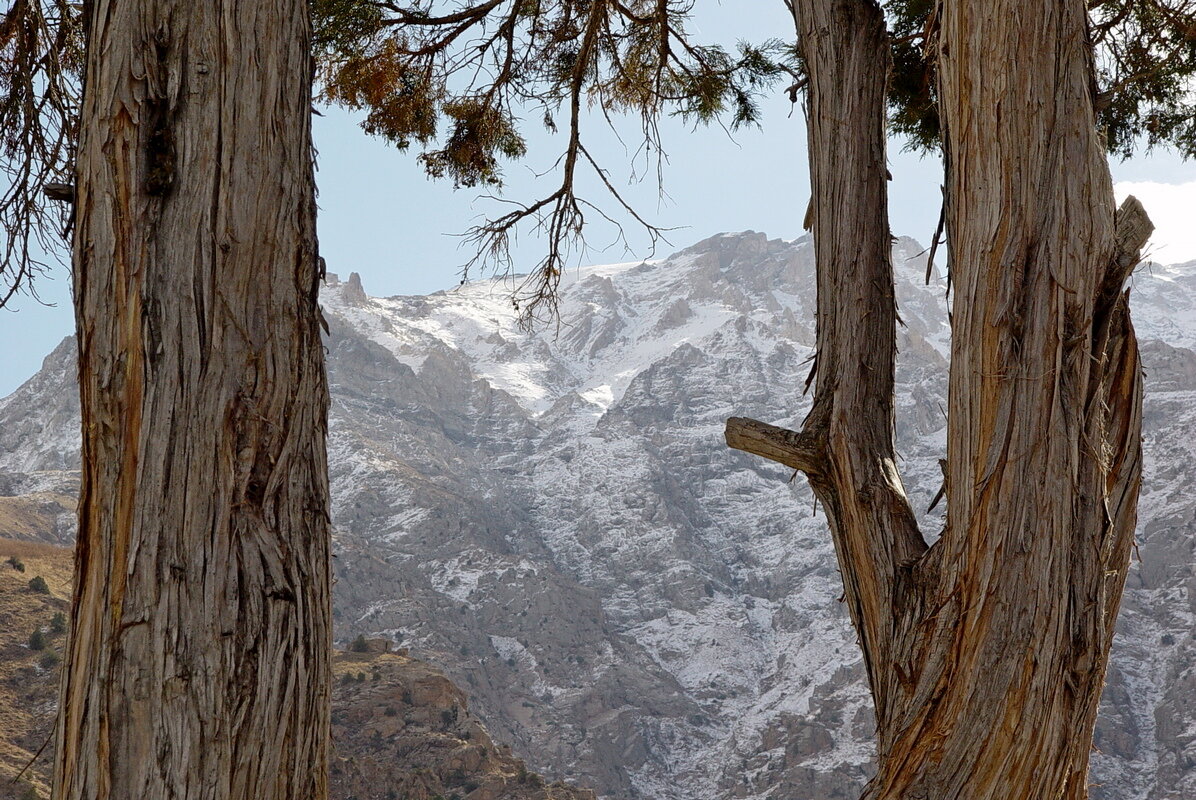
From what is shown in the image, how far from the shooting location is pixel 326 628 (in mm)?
1326

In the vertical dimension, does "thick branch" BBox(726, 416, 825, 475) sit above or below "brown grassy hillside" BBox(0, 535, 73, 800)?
above

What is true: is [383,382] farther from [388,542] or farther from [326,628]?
[326,628]

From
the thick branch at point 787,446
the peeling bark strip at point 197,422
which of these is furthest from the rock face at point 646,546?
the peeling bark strip at point 197,422

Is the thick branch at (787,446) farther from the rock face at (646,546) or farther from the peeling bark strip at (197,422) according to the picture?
the rock face at (646,546)

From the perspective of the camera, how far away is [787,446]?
2018 millimetres

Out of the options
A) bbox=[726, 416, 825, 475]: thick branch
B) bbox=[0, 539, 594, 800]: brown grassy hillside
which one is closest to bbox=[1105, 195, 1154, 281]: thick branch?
bbox=[726, 416, 825, 475]: thick branch

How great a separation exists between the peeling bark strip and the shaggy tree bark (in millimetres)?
841

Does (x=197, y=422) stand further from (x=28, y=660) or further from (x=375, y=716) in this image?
(x=375, y=716)

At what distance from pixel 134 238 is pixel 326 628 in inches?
20.2

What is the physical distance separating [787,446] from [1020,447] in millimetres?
559

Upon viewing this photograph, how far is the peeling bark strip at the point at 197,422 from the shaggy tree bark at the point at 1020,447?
0.84m

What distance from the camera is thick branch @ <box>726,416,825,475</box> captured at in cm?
201

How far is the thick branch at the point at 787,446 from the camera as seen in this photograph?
2010 millimetres

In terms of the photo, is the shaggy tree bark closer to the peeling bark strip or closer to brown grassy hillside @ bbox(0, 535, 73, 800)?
the peeling bark strip
